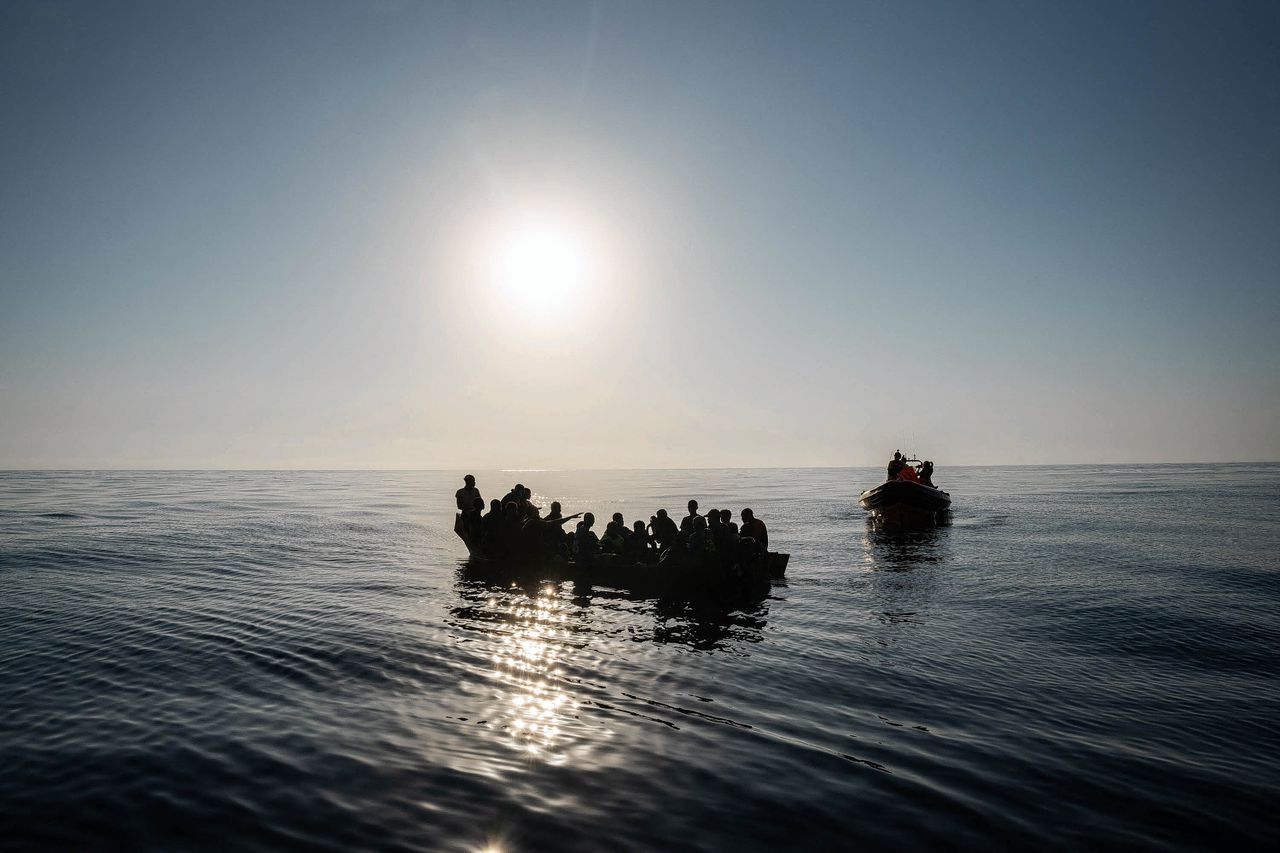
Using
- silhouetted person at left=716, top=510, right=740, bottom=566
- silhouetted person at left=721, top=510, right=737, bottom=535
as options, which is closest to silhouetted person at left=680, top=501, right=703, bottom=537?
silhouetted person at left=721, top=510, right=737, bottom=535

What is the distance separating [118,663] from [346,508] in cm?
5615

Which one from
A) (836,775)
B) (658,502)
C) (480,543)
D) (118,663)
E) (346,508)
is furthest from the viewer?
(658,502)

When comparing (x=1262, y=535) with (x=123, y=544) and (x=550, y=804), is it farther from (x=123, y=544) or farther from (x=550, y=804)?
(x=123, y=544)

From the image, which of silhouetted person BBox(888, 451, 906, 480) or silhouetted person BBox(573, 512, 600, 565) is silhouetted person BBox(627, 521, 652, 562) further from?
silhouetted person BBox(888, 451, 906, 480)

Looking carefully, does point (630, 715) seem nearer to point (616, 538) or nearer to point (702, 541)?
point (702, 541)

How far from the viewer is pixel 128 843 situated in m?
6.16

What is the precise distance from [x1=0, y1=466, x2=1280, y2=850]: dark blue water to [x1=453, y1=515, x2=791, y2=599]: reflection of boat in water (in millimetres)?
1013

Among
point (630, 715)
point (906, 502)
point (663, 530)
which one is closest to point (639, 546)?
point (663, 530)

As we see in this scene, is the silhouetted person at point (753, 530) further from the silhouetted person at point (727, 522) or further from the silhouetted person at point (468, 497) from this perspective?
the silhouetted person at point (468, 497)

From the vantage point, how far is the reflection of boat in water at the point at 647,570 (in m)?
19.7

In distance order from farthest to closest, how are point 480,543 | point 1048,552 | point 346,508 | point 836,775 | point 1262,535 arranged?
point 346,508 < point 1262,535 < point 1048,552 < point 480,543 < point 836,775

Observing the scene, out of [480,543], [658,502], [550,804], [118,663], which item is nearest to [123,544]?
[480,543]

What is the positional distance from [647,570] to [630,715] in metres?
11.4

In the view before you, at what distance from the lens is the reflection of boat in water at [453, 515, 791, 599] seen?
64.5 ft
